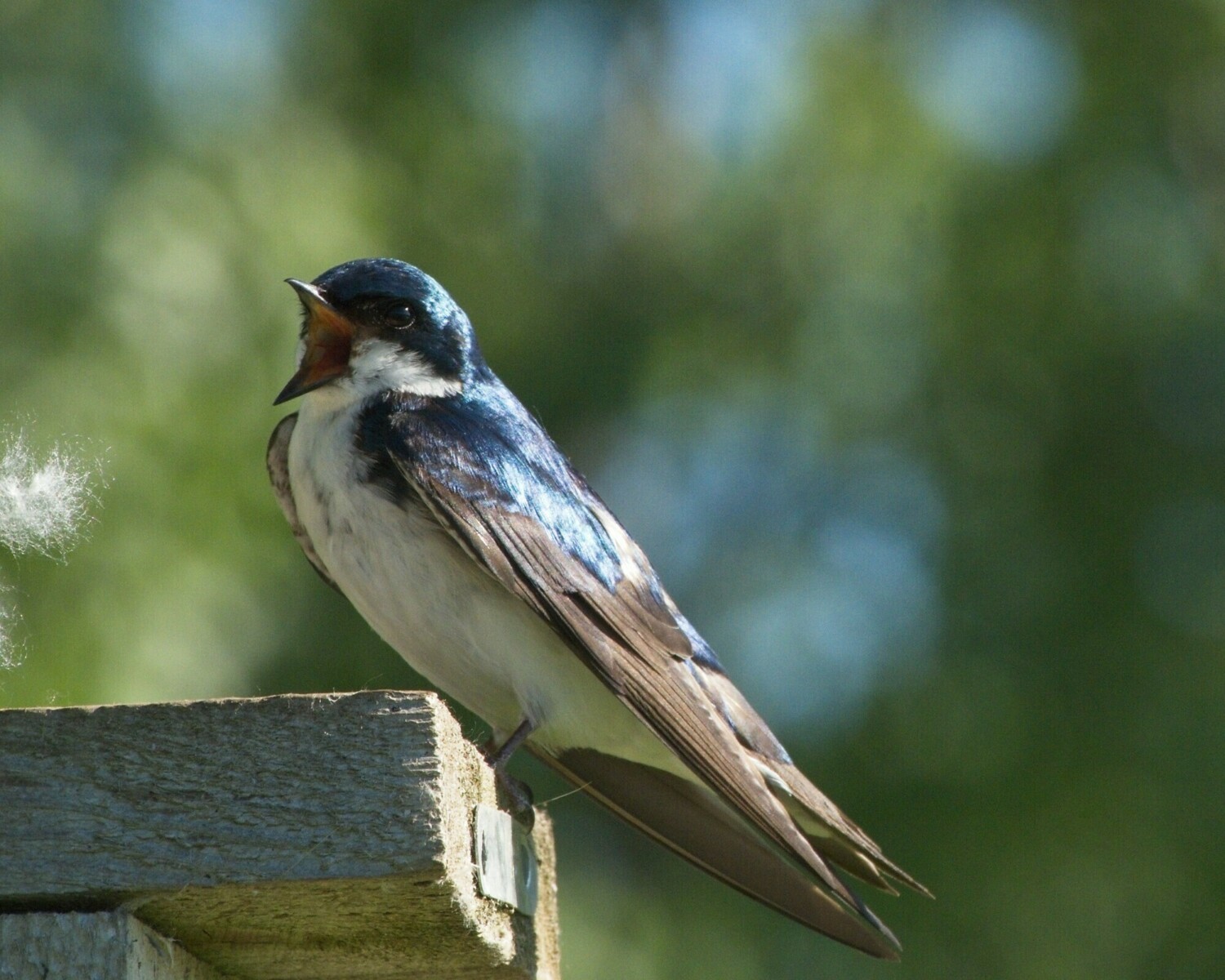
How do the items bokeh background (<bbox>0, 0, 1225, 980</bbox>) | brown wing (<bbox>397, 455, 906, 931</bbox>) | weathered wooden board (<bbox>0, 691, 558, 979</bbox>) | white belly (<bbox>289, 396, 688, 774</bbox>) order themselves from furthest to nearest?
bokeh background (<bbox>0, 0, 1225, 980</bbox>)
white belly (<bbox>289, 396, 688, 774</bbox>)
brown wing (<bbox>397, 455, 906, 931</bbox>)
weathered wooden board (<bbox>0, 691, 558, 979</bbox>)

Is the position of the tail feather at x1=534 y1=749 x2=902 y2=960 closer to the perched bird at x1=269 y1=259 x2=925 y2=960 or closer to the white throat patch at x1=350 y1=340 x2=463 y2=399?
the perched bird at x1=269 y1=259 x2=925 y2=960

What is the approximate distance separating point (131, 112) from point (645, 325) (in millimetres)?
1393

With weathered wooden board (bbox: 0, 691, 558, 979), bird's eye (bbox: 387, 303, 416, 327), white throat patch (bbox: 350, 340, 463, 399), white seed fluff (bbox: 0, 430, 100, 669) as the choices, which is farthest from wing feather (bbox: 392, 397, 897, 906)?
weathered wooden board (bbox: 0, 691, 558, 979)

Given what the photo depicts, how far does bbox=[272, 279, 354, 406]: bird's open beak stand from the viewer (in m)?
2.14

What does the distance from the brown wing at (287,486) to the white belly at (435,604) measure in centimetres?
6

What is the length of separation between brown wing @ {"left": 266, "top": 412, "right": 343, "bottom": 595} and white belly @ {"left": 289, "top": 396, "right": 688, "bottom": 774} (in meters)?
0.06

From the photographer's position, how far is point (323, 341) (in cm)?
218

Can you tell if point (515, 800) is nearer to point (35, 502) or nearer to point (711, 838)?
point (711, 838)

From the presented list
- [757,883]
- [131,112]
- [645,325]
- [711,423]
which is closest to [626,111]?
[645,325]

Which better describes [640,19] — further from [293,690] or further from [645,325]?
[293,690]

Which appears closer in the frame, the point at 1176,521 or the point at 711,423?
the point at 1176,521

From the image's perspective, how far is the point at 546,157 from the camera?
464 centimetres

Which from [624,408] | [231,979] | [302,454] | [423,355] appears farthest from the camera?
[624,408]

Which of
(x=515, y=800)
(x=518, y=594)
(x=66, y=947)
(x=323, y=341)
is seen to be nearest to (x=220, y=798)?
(x=66, y=947)
